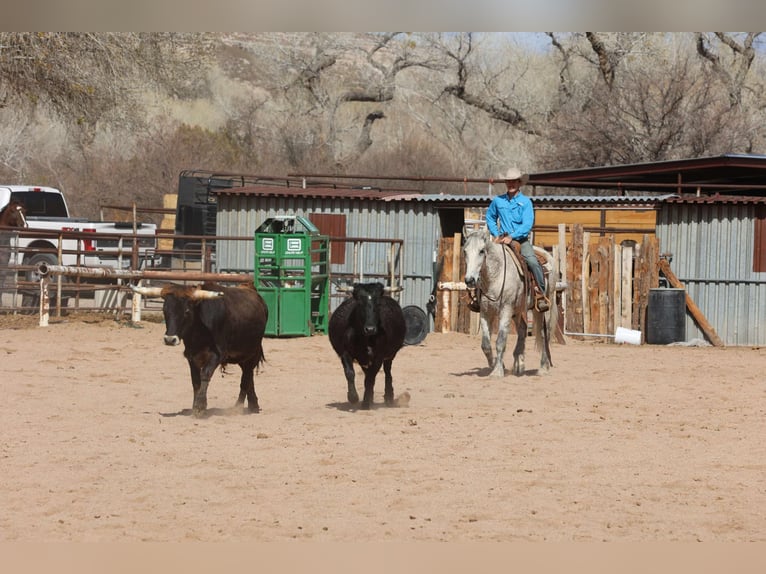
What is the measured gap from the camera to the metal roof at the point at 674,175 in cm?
2289

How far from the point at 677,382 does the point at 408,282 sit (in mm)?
9487

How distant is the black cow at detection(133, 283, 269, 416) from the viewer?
1069 cm

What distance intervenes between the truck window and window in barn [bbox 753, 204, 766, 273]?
15.0 meters

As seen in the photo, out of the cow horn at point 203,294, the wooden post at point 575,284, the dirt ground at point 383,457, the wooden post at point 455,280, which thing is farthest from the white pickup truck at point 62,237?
the cow horn at point 203,294

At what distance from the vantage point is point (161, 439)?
982cm

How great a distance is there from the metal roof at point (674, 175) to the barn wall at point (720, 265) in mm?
876

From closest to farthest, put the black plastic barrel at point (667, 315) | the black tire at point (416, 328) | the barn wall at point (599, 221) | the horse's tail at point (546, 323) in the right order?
the horse's tail at point (546, 323), the black tire at point (416, 328), the black plastic barrel at point (667, 315), the barn wall at point (599, 221)

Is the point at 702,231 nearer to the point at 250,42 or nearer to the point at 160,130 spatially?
the point at 160,130

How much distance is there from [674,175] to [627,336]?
6.19m

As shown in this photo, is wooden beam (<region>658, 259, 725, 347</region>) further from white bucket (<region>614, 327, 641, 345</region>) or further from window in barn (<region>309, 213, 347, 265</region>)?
window in barn (<region>309, 213, 347, 265</region>)

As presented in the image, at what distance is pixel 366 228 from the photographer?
24203 millimetres

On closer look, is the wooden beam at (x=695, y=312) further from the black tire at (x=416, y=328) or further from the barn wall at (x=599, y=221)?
the black tire at (x=416, y=328)

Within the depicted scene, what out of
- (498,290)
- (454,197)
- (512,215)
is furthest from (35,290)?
(512,215)

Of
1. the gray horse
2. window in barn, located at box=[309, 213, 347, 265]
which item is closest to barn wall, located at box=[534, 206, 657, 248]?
window in barn, located at box=[309, 213, 347, 265]
